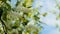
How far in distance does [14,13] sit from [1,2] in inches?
6.3

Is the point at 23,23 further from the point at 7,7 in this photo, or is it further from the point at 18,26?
the point at 7,7

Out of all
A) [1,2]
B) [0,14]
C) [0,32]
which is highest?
[1,2]

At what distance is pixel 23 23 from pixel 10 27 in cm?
15

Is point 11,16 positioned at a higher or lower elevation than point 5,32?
higher

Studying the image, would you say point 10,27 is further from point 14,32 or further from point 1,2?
point 1,2

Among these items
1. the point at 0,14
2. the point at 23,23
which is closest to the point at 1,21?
the point at 0,14

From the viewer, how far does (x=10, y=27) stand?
1.12 meters

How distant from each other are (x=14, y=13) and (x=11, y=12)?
35 mm

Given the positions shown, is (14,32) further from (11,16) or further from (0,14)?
(0,14)

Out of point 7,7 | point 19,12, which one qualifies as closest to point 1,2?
point 7,7

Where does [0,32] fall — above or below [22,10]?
below

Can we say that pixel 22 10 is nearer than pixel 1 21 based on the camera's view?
Yes

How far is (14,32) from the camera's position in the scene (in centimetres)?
110

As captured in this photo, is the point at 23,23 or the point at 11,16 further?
the point at 23,23
